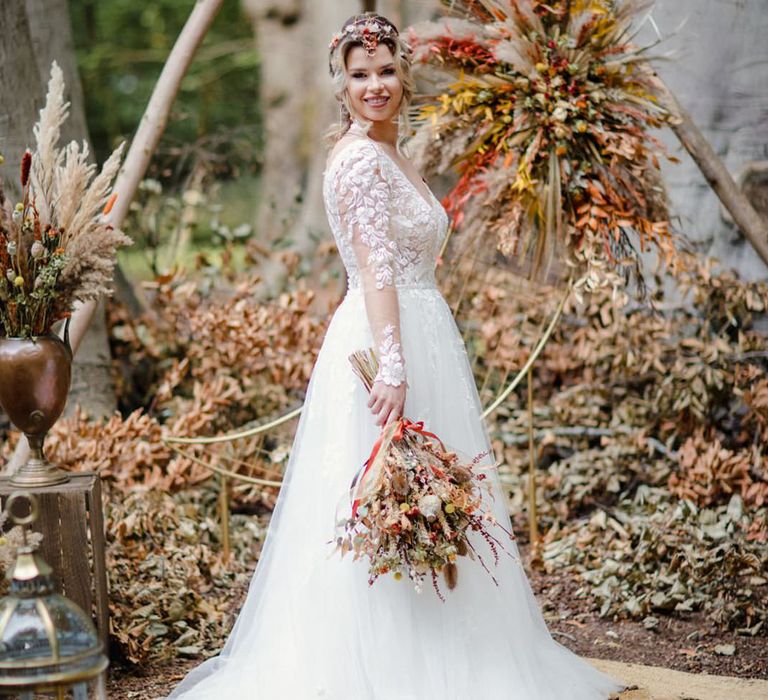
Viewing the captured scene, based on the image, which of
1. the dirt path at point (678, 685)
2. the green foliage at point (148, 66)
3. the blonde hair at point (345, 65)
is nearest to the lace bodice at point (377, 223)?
the blonde hair at point (345, 65)

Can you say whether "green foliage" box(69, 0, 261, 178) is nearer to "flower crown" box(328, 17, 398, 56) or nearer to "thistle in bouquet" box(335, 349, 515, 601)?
"flower crown" box(328, 17, 398, 56)

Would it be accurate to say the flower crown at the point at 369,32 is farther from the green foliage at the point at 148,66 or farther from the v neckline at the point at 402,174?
the green foliage at the point at 148,66

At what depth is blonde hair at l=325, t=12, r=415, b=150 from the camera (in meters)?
3.00

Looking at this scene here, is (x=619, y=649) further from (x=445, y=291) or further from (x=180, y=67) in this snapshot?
(x=180, y=67)

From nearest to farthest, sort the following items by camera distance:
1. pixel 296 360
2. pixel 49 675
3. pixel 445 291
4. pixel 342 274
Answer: pixel 49 675 < pixel 445 291 < pixel 296 360 < pixel 342 274

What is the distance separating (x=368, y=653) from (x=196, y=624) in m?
1.16

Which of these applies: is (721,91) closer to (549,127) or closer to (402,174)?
(549,127)

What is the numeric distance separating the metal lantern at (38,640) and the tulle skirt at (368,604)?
1.04 meters

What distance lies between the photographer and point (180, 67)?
441 cm

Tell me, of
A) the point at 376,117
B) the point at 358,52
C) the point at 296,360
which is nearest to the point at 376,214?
the point at 376,117

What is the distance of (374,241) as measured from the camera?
2.90 m

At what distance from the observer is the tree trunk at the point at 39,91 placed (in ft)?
15.8

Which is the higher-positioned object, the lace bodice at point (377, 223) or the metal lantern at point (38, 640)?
the lace bodice at point (377, 223)

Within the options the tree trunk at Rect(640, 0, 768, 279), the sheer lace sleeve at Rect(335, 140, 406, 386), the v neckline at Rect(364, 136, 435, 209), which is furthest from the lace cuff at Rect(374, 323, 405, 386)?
the tree trunk at Rect(640, 0, 768, 279)
